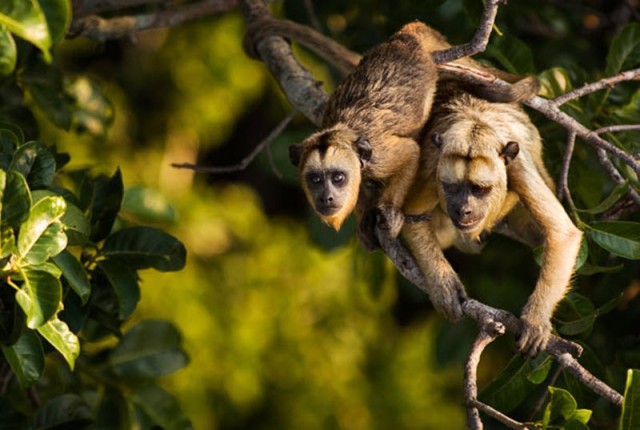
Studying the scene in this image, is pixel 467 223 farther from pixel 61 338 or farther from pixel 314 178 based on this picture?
pixel 61 338

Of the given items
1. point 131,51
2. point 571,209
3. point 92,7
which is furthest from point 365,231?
point 131,51

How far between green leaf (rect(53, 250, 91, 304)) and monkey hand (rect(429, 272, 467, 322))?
1371 millimetres

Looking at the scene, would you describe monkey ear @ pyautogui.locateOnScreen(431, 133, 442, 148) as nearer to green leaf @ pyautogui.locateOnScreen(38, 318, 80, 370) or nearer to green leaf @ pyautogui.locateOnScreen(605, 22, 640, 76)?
green leaf @ pyautogui.locateOnScreen(605, 22, 640, 76)

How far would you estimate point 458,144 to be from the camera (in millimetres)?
3836

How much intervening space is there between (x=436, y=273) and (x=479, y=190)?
374mm

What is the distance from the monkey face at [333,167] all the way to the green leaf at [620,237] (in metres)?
0.99

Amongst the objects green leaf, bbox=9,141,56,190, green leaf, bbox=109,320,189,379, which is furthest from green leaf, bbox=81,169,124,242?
green leaf, bbox=109,320,189,379

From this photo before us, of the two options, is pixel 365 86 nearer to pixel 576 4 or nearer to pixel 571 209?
pixel 571 209

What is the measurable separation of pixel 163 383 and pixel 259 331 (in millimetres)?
832

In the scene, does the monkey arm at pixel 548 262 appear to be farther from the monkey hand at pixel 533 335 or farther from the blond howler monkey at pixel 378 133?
the blond howler monkey at pixel 378 133

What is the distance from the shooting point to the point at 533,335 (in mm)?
3605

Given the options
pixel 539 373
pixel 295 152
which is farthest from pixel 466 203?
pixel 295 152

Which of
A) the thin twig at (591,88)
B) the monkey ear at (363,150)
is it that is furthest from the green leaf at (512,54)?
the monkey ear at (363,150)

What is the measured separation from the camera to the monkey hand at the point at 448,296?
3916 mm
